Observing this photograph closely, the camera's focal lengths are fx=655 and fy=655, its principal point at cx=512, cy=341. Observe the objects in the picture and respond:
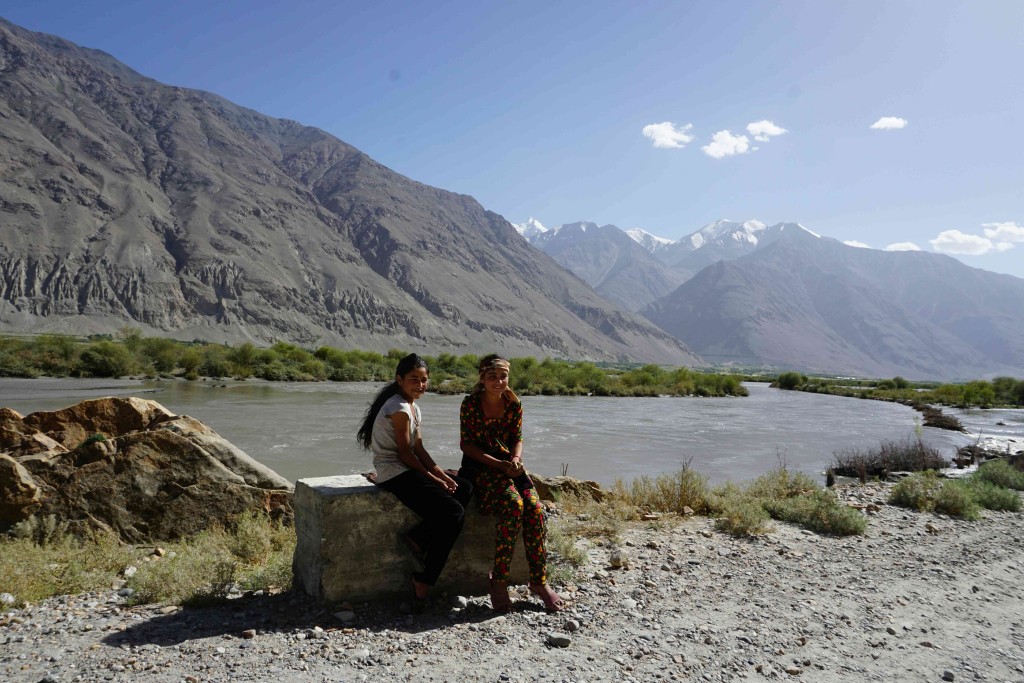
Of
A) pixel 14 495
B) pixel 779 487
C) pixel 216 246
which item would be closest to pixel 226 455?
pixel 14 495

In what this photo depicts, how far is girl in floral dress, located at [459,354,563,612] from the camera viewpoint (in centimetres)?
462

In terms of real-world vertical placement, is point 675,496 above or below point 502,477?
below

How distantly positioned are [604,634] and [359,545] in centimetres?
176

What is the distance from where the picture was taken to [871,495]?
10.5 meters

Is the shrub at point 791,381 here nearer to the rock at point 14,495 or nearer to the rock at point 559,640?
the rock at point 559,640

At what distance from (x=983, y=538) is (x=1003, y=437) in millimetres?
23419

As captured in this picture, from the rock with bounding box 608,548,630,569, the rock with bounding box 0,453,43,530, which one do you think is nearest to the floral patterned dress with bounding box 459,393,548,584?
the rock with bounding box 608,548,630,569

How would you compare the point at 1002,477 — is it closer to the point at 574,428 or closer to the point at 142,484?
the point at 142,484

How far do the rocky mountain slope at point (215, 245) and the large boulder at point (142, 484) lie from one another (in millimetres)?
91158

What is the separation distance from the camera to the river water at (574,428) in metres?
17.1

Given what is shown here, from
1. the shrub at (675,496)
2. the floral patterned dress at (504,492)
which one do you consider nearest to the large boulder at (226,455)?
the floral patterned dress at (504,492)

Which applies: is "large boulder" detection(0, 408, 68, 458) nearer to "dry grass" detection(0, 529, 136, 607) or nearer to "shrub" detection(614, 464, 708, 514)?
"dry grass" detection(0, 529, 136, 607)

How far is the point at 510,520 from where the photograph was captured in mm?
4691

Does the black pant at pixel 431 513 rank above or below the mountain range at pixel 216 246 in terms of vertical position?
below
